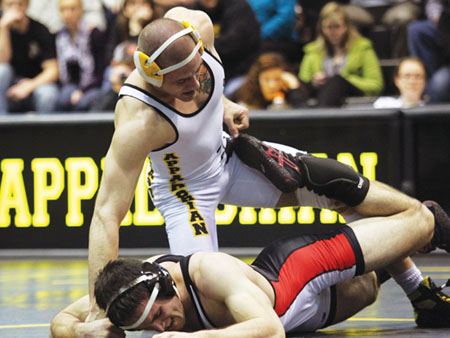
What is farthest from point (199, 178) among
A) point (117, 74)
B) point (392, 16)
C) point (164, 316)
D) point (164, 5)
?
point (392, 16)

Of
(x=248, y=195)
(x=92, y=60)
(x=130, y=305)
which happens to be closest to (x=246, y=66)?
(x=92, y=60)

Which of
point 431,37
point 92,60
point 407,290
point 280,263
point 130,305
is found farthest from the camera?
point 92,60

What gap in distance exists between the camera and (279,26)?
9.51 metres

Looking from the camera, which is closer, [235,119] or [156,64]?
[156,64]

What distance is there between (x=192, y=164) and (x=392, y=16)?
523cm

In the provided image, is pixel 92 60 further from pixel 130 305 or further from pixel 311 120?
pixel 130 305

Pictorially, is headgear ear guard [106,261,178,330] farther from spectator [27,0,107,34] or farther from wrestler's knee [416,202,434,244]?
spectator [27,0,107,34]

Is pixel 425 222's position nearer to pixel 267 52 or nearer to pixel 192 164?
pixel 192 164

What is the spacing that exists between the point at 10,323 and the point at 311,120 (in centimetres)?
337

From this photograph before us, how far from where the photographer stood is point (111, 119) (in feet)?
26.4

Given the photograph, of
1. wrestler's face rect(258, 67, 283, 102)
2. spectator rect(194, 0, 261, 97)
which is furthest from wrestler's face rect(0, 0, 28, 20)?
wrestler's face rect(258, 67, 283, 102)

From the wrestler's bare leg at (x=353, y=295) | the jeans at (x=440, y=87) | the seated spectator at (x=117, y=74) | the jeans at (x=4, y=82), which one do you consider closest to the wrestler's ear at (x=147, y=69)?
the wrestler's bare leg at (x=353, y=295)

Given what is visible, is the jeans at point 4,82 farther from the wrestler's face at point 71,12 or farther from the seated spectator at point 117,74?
the seated spectator at point 117,74

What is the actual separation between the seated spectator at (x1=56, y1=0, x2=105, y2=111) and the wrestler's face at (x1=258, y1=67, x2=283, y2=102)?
183cm
